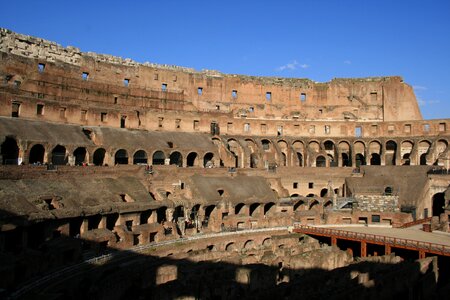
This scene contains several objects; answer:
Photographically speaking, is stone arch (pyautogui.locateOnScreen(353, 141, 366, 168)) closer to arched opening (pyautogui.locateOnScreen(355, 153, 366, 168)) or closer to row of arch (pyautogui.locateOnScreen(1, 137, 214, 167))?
arched opening (pyautogui.locateOnScreen(355, 153, 366, 168))

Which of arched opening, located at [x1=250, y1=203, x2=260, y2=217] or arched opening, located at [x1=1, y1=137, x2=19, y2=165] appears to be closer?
arched opening, located at [x1=1, y1=137, x2=19, y2=165]

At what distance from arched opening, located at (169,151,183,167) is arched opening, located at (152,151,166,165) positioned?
5.20ft

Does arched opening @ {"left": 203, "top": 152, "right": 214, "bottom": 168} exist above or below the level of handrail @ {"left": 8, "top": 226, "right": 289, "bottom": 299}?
above

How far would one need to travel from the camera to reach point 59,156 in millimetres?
37562

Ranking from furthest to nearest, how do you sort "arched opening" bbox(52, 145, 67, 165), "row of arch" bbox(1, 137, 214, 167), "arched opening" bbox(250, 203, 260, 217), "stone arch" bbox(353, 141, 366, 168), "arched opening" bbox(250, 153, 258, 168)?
1. "stone arch" bbox(353, 141, 366, 168)
2. "arched opening" bbox(250, 153, 258, 168)
3. "arched opening" bbox(250, 203, 260, 217)
4. "arched opening" bbox(52, 145, 67, 165)
5. "row of arch" bbox(1, 137, 214, 167)

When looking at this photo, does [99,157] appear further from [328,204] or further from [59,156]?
[328,204]

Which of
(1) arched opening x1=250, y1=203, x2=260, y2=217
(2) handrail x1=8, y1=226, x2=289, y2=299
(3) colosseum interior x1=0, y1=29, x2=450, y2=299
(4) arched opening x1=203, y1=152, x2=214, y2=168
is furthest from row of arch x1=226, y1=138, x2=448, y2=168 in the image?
(2) handrail x1=8, y1=226, x2=289, y2=299

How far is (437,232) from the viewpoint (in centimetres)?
3503

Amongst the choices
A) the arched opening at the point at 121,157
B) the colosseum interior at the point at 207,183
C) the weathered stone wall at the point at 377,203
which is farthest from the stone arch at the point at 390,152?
the arched opening at the point at 121,157

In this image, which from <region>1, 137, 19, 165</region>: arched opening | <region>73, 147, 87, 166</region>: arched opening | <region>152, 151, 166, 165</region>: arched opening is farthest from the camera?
<region>152, 151, 166, 165</region>: arched opening

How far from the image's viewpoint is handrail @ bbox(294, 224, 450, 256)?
27.9m

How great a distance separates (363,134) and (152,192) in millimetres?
30617

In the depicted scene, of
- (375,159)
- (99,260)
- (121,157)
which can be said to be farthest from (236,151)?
(99,260)

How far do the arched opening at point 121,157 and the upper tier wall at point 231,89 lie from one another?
25.5 ft
